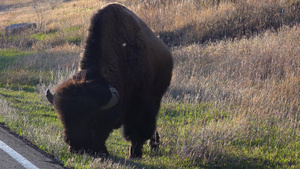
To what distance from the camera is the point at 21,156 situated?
6.62 metres

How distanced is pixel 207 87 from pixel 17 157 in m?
5.66

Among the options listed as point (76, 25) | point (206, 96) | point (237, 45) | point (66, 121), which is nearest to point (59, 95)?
point (66, 121)

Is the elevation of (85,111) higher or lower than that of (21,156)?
higher

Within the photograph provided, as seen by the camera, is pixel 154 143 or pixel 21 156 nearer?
pixel 21 156

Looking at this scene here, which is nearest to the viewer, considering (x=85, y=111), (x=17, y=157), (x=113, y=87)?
(x=85, y=111)

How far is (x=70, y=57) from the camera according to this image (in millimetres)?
16047

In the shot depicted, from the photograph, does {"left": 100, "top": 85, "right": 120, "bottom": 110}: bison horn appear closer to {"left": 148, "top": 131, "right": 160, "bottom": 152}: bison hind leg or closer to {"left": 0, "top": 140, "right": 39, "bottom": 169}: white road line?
{"left": 0, "top": 140, "right": 39, "bottom": 169}: white road line

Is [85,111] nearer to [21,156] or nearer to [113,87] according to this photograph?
[113,87]

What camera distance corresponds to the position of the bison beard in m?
5.95

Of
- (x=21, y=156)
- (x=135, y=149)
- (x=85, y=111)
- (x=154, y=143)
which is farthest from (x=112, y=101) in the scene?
(x=154, y=143)

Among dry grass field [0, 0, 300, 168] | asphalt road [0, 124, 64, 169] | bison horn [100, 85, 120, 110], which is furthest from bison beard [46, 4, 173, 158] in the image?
asphalt road [0, 124, 64, 169]

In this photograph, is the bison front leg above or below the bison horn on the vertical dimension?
below

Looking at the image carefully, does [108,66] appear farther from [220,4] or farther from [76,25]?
[76,25]

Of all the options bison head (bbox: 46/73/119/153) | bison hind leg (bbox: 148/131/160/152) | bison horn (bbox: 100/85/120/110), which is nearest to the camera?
bison head (bbox: 46/73/119/153)
